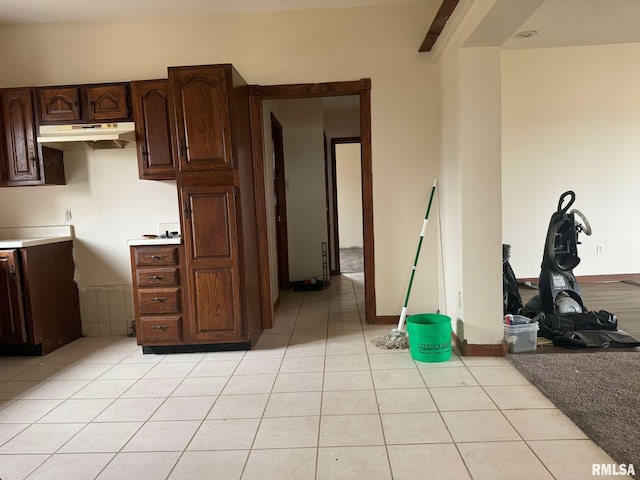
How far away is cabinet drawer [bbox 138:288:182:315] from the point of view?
128 inches

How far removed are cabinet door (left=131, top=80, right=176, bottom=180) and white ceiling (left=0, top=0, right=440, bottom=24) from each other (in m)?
0.66

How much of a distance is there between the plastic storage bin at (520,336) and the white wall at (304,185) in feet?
10.00

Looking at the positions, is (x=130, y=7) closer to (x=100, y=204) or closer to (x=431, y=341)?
(x=100, y=204)

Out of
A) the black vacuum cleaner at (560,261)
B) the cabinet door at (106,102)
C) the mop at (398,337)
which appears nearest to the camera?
the mop at (398,337)

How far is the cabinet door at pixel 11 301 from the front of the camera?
3270 millimetres

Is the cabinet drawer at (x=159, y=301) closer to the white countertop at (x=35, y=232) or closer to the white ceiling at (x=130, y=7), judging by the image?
the white countertop at (x=35, y=232)

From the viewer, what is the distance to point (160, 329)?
3.28 meters

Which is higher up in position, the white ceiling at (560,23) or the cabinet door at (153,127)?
the white ceiling at (560,23)

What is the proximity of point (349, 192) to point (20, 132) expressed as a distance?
7.56 m

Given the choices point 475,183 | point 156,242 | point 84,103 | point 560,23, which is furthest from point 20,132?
point 560,23

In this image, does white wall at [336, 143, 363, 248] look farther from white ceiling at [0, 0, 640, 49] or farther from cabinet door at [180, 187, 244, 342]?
cabinet door at [180, 187, 244, 342]

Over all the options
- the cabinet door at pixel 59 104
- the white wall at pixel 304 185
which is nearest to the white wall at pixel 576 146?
the white wall at pixel 304 185

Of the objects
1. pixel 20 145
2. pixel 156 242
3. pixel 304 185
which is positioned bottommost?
pixel 156 242

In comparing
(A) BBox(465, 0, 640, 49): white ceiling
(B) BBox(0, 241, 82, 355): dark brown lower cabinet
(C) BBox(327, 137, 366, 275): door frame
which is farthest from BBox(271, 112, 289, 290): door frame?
(A) BBox(465, 0, 640, 49): white ceiling
